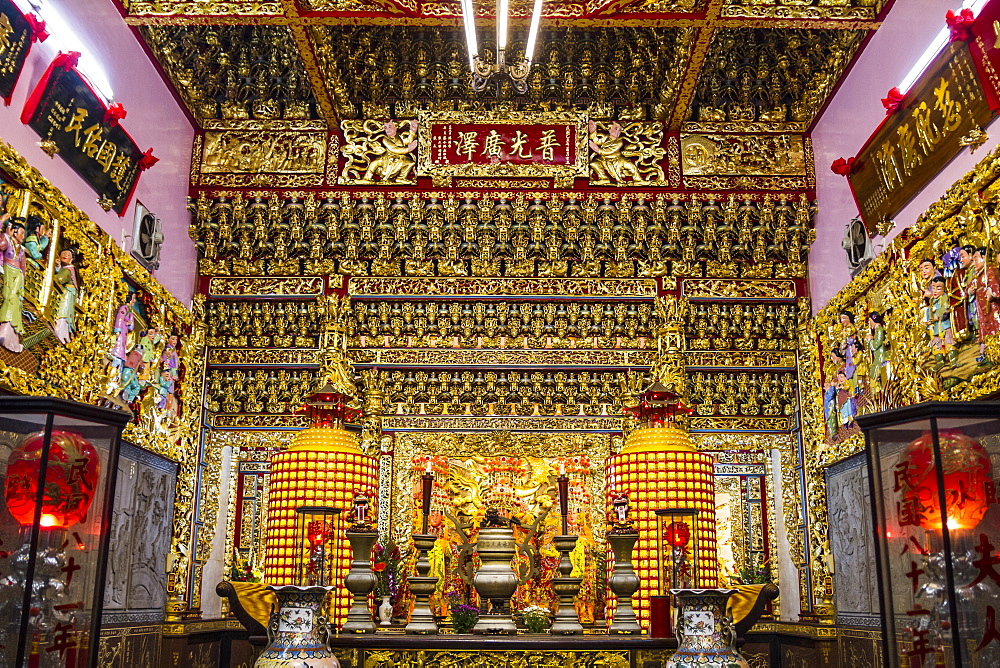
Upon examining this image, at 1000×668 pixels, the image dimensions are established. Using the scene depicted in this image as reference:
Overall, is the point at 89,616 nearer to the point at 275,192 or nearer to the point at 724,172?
the point at 275,192

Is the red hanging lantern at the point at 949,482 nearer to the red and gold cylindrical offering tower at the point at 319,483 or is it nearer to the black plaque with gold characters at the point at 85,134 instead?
the red and gold cylindrical offering tower at the point at 319,483

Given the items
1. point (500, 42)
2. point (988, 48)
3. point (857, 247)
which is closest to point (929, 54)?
point (988, 48)

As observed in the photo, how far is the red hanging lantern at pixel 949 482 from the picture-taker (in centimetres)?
357

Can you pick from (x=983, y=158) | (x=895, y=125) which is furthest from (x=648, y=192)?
(x=983, y=158)

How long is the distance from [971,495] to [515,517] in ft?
15.4

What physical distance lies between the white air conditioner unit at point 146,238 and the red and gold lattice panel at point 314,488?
1780 millimetres

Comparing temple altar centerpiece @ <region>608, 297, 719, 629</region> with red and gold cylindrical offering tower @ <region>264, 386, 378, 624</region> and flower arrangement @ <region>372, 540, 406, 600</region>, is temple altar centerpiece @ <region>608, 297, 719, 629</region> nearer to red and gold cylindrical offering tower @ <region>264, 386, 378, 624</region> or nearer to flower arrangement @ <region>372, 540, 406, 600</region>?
flower arrangement @ <region>372, 540, 406, 600</region>

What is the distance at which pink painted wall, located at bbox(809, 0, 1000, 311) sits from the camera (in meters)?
5.62

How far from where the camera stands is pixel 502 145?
8328 millimetres

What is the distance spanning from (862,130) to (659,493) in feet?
10.3

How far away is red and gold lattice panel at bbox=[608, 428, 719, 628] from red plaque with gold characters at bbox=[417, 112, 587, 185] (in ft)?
9.04

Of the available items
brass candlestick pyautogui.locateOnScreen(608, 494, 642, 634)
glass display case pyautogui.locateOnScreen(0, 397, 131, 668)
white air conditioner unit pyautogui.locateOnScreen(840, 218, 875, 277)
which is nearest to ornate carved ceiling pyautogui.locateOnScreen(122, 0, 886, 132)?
white air conditioner unit pyautogui.locateOnScreen(840, 218, 875, 277)

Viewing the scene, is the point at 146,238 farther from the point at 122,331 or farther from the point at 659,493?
the point at 659,493

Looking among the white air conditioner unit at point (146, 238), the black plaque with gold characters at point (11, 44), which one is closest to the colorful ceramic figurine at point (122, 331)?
the white air conditioner unit at point (146, 238)
